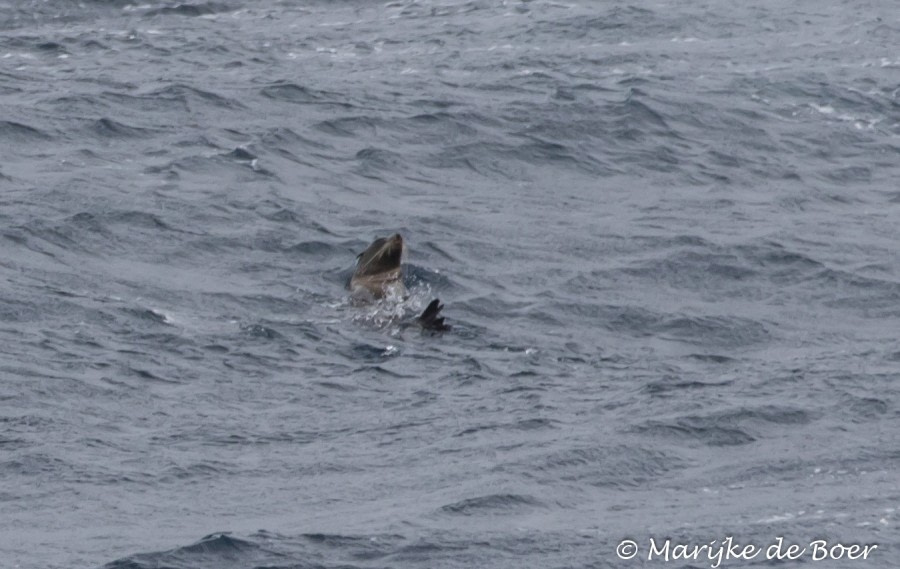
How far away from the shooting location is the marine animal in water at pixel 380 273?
2072 cm

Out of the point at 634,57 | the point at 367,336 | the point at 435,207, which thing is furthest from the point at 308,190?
the point at 634,57

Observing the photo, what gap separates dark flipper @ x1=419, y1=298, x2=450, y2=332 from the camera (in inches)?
756

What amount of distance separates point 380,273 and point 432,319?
1901mm

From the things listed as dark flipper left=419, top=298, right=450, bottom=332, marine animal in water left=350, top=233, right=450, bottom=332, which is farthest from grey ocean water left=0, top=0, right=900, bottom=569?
marine animal in water left=350, top=233, right=450, bottom=332

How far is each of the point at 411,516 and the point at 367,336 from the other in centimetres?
524

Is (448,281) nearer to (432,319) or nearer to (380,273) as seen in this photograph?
(380,273)

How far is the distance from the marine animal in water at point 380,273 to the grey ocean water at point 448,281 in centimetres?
33

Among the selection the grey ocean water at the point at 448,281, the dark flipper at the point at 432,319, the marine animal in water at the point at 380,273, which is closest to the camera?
the grey ocean water at the point at 448,281

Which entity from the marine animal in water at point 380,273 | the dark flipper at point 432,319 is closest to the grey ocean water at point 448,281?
the dark flipper at point 432,319

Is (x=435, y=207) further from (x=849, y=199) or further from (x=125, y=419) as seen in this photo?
(x=125, y=419)

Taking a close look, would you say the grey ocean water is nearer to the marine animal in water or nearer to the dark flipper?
the dark flipper

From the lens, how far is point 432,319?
19266 mm

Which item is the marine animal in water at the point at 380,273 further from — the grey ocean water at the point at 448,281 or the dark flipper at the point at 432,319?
the dark flipper at the point at 432,319

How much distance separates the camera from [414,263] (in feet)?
72.7
